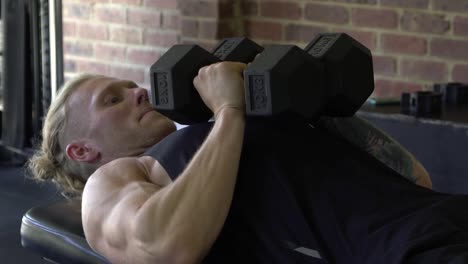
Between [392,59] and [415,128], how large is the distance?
680 mm

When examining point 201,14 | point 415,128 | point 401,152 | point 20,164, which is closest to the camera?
point 401,152

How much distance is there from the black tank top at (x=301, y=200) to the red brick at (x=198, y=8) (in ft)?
5.80

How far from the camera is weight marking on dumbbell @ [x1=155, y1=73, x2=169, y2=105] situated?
137 centimetres

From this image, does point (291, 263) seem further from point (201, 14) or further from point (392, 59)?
point (201, 14)

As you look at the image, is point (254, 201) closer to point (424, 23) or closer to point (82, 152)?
point (82, 152)

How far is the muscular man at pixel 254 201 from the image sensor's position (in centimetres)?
122

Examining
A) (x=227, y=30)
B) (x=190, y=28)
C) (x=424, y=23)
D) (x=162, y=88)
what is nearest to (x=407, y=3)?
(x=424, y=23)

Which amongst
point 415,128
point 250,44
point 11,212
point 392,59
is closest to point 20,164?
point 11,212

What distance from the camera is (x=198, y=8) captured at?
3184 millimetres

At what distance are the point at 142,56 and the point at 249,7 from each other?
544 millimetres

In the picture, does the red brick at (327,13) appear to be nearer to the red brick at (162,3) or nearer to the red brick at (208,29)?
the red brick at (208,29)

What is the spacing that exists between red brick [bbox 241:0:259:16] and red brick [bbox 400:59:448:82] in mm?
627

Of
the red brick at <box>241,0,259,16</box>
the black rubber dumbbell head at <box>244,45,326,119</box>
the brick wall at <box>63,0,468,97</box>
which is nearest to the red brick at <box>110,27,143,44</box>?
the brick wall at <box>63,0,468,97</box>

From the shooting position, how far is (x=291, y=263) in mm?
1286
